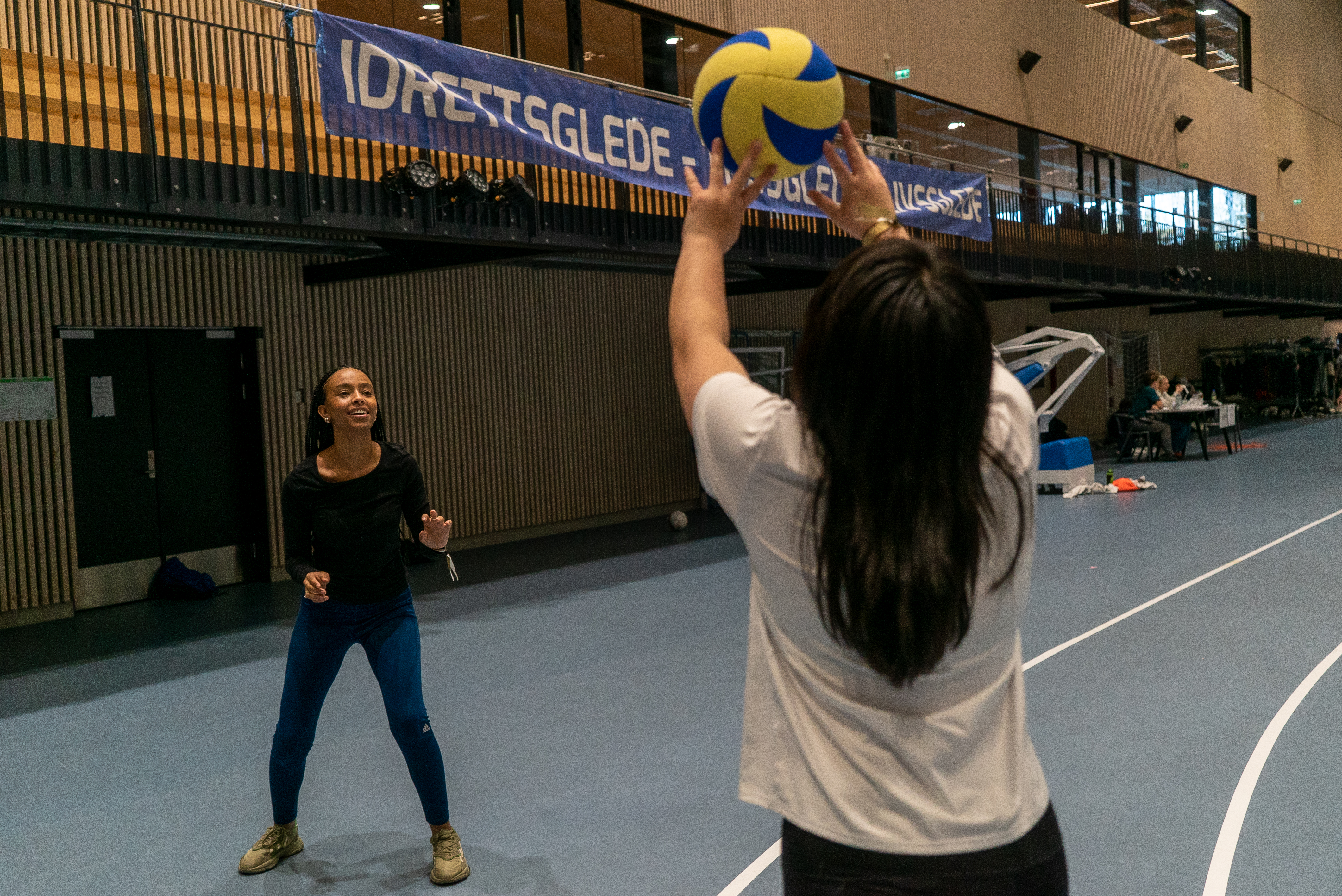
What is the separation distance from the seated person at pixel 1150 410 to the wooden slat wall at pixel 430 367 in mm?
8997

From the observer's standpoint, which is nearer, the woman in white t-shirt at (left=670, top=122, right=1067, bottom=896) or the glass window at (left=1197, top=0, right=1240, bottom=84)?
the woman in white t-shirt at (left=670, top=122, right=1067, bottom=896)

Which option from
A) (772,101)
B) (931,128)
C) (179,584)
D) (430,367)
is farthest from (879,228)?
(931,128)

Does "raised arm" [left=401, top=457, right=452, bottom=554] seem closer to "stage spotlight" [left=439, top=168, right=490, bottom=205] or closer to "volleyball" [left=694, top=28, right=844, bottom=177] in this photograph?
"volleyball" [left=694, top=28, right=844, bottom=177]

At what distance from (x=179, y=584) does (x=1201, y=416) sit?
18.0 meters

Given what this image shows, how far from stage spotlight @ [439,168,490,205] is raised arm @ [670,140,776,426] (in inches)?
315

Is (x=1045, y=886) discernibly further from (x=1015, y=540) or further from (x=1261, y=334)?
(x=1261, y=334)

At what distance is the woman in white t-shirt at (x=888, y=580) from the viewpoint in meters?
1.36

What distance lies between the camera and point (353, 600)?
4.29m

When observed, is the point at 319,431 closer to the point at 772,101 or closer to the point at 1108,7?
the point at 772,101

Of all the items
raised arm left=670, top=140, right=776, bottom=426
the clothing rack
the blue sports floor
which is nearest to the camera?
raised arm left=670, top=140, right=776, bottom=426

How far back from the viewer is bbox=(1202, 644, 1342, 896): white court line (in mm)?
3994

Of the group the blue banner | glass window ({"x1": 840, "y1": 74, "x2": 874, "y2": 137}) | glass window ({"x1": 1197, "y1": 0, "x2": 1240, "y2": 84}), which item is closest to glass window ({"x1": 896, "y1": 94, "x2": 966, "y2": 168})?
glass window ({"x1": 840, "y1": 74, "x2": 874, "y2": 137})

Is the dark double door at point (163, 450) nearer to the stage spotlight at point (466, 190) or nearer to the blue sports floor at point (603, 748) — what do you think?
the blue sports floor at point (603, 748)

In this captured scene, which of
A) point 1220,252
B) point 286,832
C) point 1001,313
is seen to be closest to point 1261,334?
point 1220,252
